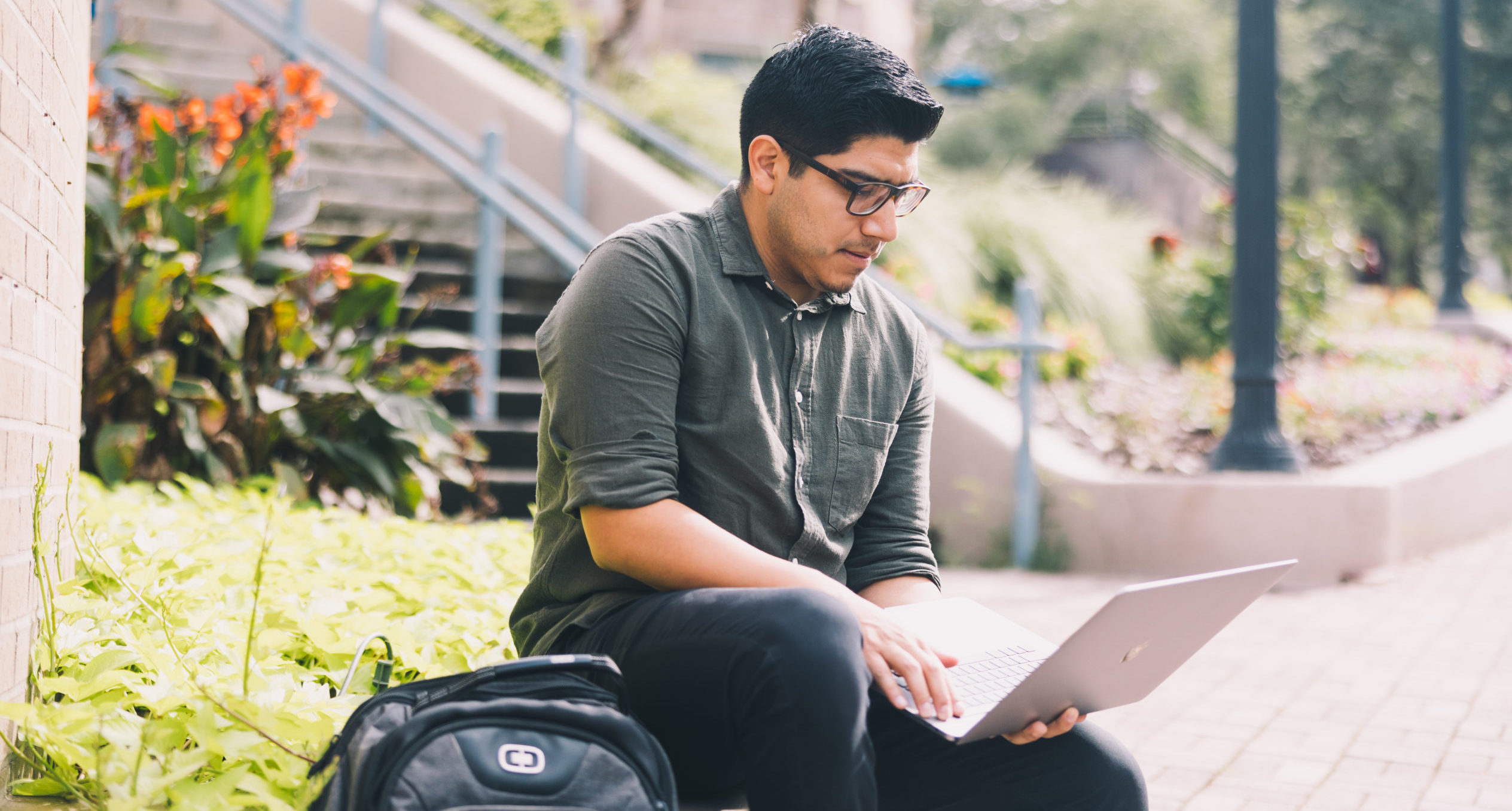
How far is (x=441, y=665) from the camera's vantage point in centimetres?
253

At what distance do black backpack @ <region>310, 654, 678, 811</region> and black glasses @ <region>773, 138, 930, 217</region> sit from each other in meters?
0.84

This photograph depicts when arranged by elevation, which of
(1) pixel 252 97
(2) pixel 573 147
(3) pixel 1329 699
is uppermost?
(2) pixel 573 147

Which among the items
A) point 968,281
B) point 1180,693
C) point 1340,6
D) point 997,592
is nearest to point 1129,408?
point 968,281

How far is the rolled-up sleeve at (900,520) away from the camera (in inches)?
92.0

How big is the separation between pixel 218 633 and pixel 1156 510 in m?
4.73

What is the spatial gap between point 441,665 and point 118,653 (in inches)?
22.4

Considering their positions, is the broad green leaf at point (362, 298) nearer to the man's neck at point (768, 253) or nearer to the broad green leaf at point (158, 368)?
the broad green leaf at point (158, 368)

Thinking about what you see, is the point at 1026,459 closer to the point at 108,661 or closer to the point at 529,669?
the point at 108,661

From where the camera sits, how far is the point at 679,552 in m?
1.93

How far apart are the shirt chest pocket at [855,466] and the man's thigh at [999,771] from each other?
334 mm

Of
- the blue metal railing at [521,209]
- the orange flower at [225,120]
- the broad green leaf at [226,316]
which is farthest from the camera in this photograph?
the blue metal railing at [521,209]

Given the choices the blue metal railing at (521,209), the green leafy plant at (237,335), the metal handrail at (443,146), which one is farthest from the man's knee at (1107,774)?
the metal handrail at (443,146)

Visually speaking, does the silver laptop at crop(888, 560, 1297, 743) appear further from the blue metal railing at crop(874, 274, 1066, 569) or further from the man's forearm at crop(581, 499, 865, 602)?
the blue metal railing at crop(874, 274, 1066, 569)

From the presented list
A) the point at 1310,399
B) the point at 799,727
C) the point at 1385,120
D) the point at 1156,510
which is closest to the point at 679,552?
the point at 799,727
